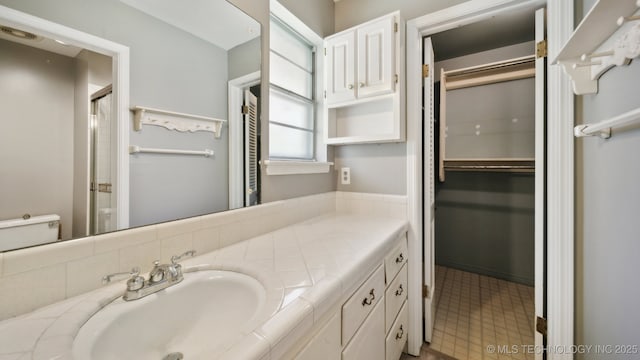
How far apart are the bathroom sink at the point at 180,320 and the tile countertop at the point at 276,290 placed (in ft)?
0.10

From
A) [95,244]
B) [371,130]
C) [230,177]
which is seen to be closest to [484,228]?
[371,130]

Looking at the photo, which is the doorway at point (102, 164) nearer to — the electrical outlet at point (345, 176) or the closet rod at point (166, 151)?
the closet rod at point (166, 151)

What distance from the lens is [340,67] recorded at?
1.74 meters

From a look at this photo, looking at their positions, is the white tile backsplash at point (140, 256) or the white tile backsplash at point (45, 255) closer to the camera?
the white tile backsplash at point (45, 255)

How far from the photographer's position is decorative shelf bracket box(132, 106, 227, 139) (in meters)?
0.87

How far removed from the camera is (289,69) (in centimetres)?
171

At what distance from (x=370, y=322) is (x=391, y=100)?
1.33 m

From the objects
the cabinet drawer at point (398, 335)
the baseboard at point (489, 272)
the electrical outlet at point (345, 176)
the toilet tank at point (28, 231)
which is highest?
the electrical outlet at point (345, 176)

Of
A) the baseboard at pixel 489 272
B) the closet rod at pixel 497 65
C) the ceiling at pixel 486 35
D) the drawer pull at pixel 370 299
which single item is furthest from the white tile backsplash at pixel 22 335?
the baseboard at pixel 489 272

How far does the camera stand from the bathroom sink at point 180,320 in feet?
1.83

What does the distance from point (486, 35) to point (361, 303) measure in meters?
2.69

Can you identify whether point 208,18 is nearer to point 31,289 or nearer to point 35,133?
point 35,133

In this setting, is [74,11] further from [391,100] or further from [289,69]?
[391,100]

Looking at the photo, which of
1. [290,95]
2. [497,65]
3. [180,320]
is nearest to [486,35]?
[497,65]
